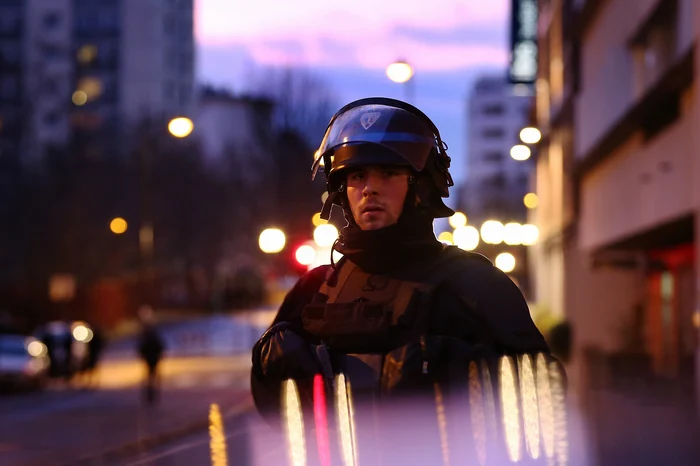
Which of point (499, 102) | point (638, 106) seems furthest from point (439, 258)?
point (499, 102)

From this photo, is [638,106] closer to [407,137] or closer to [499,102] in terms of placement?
[407,137]

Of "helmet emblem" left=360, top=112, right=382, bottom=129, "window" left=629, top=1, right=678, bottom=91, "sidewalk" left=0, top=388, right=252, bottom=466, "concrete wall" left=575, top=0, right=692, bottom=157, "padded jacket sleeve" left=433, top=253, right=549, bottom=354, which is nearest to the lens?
"padded jacket sleeve" left=433, top=253, right=549, bottom=354

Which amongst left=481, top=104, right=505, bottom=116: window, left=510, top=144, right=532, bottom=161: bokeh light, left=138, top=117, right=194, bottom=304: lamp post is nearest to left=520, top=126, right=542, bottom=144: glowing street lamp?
left=510, top=144, right=532, bottom=161: bokeh light

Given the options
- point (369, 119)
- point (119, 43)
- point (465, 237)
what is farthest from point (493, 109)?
point (369, 119)

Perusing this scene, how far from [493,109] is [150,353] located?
130518 mm

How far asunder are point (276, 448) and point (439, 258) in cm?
87

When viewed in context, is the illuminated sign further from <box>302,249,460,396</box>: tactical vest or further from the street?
<box>302,249,460,396</box>: tactical vest

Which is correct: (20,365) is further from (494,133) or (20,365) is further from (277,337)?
(494,133)

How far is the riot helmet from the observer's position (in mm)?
4305

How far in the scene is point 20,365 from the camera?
35938 mm

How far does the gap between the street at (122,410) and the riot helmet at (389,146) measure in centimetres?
285

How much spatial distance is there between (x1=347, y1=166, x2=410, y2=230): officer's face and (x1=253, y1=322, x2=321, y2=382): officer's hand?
0.45 metres

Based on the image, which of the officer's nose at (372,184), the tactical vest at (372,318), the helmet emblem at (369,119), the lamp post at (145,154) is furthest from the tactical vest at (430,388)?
the lamp post at (145,154)

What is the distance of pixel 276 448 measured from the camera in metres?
4.51
